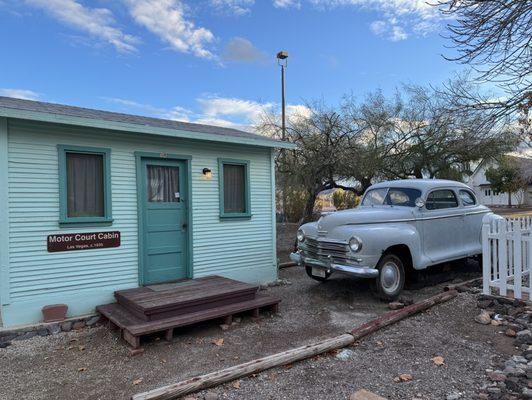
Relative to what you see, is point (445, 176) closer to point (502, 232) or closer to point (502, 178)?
point (502, 232)

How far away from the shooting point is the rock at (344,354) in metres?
4.34

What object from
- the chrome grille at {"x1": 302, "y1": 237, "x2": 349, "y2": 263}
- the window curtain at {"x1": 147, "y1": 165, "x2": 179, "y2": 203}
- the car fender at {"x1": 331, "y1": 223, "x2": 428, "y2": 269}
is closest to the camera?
the car fender at {"x1": 331, "y1": 223, "x2": 428, "y2": 269}

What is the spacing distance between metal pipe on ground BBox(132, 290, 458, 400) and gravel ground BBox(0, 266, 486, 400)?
0.14m

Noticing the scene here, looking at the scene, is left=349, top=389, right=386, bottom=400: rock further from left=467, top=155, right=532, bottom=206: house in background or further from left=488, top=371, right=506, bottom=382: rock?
left=467, top=155, right=532, bottom=206: house in background

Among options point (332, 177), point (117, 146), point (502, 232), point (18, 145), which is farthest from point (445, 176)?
point (18, 145)

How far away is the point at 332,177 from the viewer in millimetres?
13727

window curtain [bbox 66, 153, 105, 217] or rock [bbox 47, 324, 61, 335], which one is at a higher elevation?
window curtain [bbox 66, 153, 105, 217]

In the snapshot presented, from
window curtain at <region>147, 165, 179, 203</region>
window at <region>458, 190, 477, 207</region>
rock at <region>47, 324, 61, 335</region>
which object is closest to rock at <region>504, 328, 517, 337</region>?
window at <region>458, 190, 477, 207</region>

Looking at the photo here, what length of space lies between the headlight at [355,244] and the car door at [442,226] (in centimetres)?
163

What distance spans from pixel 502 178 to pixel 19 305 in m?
37.5

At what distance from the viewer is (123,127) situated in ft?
19.5

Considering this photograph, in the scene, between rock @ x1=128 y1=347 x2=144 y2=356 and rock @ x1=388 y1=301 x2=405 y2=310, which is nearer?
rock @ x1=128 y1=347 x2=144 y2=356

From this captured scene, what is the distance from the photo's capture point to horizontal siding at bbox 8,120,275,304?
5.40 metres

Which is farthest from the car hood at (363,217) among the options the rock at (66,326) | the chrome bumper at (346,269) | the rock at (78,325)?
the rock at (66,326)
